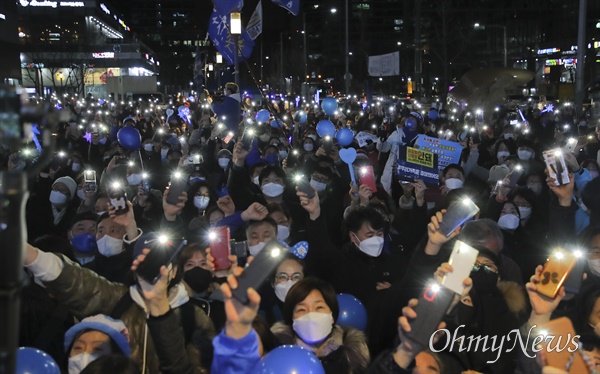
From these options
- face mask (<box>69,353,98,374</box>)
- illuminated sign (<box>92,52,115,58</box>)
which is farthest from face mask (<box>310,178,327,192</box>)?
illuminated sign (<box>92,52,115,58</box>)

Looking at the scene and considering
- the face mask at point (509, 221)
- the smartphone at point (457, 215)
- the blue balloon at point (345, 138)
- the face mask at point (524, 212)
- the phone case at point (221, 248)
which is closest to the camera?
the smartphone at point (457, 215)

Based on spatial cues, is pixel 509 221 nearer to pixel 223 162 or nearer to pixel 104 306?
pixel 104 306

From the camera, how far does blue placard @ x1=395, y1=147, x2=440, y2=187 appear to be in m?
7.87

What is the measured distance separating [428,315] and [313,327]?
1000 millimetres

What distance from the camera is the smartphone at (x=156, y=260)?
2.81 meters

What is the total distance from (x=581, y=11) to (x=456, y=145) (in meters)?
14.0

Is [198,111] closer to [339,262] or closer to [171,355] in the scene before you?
[339,262]

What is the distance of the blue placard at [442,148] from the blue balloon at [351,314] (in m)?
4.45

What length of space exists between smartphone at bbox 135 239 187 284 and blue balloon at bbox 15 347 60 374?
0.57m

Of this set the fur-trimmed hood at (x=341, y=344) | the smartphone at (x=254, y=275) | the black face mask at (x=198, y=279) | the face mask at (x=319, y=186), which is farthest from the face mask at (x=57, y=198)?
the smartphone at (x=254, y=275)

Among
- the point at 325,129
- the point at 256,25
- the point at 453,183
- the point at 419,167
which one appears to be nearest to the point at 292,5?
the point at 256,25

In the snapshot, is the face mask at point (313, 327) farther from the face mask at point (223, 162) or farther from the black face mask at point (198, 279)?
the face mask at point (223, 162)

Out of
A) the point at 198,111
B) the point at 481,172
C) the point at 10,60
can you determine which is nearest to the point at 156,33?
the point at 10,60

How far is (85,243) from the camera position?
5.02 metres
